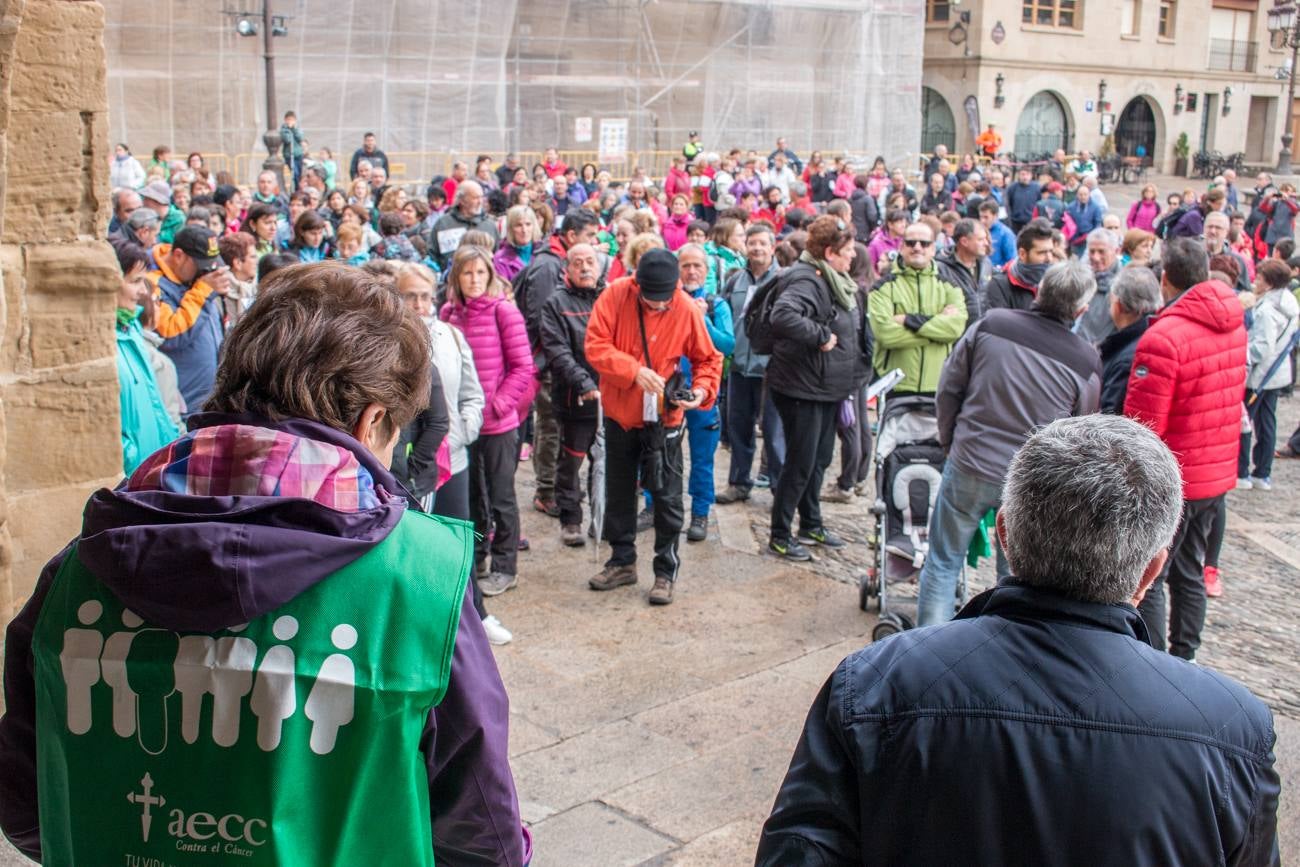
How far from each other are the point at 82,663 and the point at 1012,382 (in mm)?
4099

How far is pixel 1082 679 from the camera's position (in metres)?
1.95

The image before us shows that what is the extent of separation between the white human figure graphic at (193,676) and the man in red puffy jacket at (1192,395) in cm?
409

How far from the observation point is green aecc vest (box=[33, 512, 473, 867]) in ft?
5.91

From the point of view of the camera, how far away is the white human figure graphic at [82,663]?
185 cm

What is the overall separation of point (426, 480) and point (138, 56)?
19.9m

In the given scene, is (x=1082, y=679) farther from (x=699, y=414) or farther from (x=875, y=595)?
(x=699, y=414)

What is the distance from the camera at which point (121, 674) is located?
6.02ft

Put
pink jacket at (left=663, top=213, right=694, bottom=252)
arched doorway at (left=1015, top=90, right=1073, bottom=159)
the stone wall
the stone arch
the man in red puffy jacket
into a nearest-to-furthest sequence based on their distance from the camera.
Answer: the stone wall, the man in red puffy jacket, pink jacket at (left=663, top=213, right=694, bottom=252), arched doorway at (left=1015, top=90, right=1073, bottom=159), the stone arch

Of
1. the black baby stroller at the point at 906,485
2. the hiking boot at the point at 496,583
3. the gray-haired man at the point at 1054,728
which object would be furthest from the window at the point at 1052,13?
the gray-haired man at the point at 1054,728

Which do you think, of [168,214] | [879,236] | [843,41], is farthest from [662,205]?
[843,41]

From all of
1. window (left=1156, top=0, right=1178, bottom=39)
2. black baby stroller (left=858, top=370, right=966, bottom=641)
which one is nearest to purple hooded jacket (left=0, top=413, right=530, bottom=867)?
black baby stroller (left=858, top=370, right=966, bottom=641)

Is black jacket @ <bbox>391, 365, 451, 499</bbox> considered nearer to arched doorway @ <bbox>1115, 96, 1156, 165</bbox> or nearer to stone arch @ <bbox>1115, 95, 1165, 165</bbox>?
stone arch @ <bbox>1115, 95, 1165, 165</bbox>

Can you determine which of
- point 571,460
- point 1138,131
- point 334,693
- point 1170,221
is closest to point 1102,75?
point 1138,131

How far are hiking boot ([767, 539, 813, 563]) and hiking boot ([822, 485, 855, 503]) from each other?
131 cm
